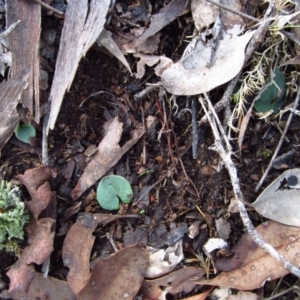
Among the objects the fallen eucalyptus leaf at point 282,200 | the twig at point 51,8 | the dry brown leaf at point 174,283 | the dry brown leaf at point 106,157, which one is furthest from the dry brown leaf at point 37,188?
the fallen eucalyptus leaf at point 282,200

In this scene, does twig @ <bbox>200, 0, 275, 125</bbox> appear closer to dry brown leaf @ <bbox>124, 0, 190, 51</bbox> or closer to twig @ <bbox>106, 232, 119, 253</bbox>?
dry brown leaf @ <bbox>124, 0, 190, 51</bbox>

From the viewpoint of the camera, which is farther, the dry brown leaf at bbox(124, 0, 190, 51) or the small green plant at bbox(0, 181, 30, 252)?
the dry brown leaf at bbox(124, 0, 190, 51)

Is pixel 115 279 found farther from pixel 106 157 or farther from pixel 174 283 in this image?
pixel 106 157

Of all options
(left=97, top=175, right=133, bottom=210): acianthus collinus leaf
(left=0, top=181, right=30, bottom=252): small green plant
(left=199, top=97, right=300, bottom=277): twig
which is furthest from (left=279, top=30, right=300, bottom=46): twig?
(left=0, top=181, right=30, bottom=252): small green plant

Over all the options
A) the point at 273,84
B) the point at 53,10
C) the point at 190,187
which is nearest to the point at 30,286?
the point at 190,187

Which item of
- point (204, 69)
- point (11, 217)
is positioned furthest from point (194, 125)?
point (11, 217)

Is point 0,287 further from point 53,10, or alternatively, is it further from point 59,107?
point 53,10
